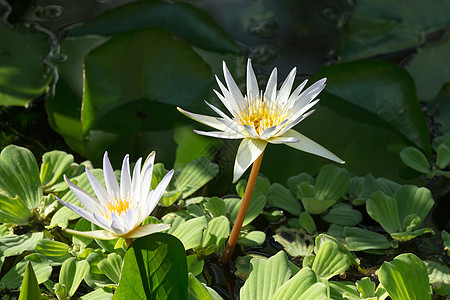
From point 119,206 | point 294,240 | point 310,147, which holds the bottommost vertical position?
point 294,240

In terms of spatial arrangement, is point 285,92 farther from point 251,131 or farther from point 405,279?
point 405,279

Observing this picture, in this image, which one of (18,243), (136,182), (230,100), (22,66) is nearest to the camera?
(136,182)

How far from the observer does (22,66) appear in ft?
6.71

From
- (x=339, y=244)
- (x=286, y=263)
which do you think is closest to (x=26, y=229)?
(x=286, y=263)

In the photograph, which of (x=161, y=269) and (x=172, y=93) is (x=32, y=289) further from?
(x=172, y=93)

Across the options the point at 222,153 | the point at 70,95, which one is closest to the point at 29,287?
the point at 222,153

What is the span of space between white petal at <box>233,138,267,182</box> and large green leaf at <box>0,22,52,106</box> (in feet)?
3.67

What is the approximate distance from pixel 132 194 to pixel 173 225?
0.28m

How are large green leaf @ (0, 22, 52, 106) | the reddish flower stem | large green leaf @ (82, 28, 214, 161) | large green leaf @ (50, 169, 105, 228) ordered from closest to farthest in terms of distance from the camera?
the reddish flower stem, large green leaf @ (50, 169, 105, 228), large green leaf @ (82, 28, 214, 161), large green leaf @ (0, 22, 52, 106)

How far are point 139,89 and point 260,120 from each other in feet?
2.52

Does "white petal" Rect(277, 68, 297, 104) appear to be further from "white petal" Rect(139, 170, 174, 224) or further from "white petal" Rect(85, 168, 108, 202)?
"white petal" Rect(85, 168, 108, 202)

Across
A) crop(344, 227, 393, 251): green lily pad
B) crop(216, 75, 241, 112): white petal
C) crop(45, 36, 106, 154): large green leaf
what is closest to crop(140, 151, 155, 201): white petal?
crop(216, 75, 241, 112): white petal

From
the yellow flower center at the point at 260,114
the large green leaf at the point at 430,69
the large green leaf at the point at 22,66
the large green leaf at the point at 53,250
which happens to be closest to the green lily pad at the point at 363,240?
the yellow flower center at the point at 260,114

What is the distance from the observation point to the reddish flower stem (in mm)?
1213
